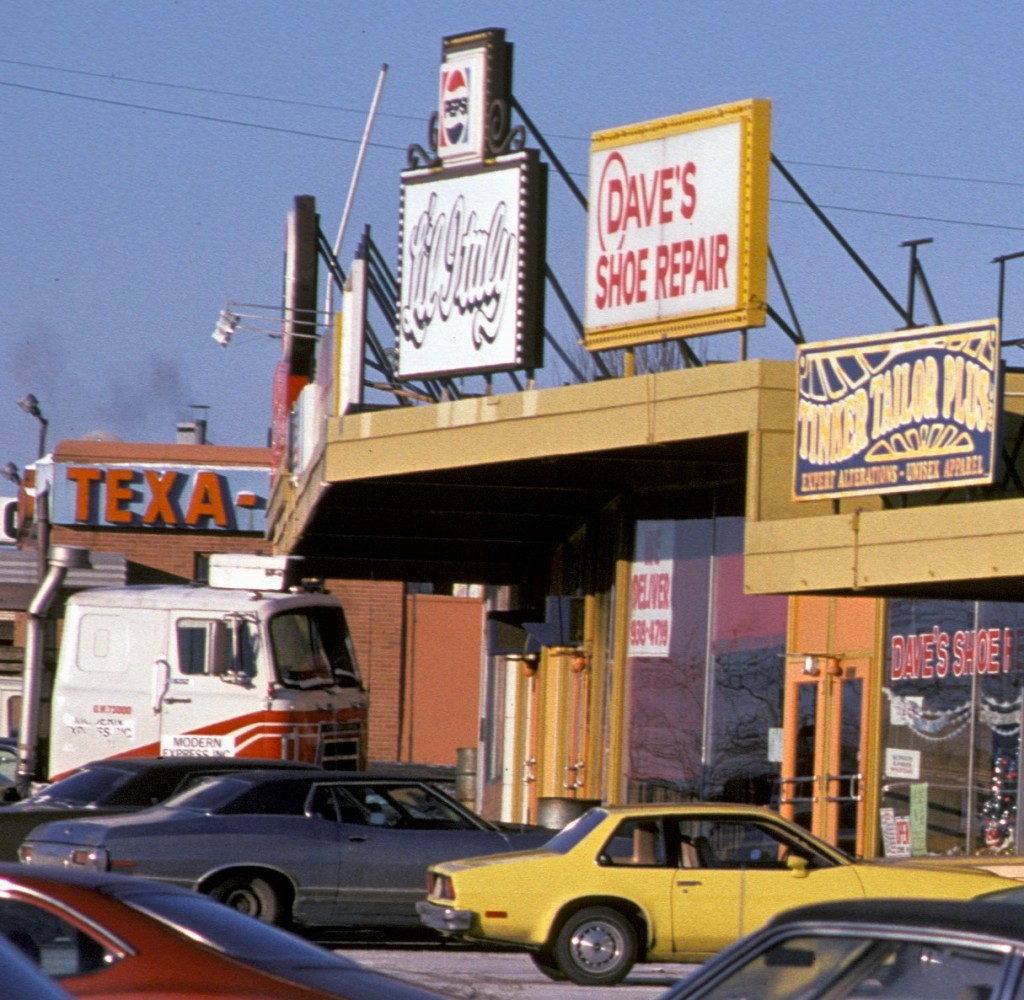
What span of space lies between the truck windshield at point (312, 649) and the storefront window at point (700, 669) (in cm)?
323

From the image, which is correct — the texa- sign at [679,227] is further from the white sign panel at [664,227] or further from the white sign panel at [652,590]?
the white sign panel at [652,590]

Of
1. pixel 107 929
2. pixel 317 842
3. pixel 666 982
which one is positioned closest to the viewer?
pixel 107 929

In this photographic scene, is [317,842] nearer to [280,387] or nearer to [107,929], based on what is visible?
[107,929]

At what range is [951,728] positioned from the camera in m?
19.1

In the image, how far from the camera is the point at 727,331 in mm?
19578

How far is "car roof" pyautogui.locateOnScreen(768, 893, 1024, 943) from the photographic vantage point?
17.6 ft

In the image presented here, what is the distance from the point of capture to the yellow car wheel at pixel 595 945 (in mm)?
14055

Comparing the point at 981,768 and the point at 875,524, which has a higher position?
the point at 875,524

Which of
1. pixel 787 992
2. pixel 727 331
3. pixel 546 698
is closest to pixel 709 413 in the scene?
pixel 727 331

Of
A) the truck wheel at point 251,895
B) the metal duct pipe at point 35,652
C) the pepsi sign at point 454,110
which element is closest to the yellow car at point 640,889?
the truck wheel at point 251,895

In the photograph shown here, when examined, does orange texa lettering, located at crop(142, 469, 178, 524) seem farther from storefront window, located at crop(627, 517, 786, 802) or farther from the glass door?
the glass door

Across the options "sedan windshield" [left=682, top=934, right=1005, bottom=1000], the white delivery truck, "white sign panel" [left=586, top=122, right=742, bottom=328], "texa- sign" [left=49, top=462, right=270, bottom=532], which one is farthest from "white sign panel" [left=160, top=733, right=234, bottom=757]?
"texa- sign" [left=49, top=462, right=270, bottom=532]

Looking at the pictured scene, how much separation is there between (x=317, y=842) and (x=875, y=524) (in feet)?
15.3

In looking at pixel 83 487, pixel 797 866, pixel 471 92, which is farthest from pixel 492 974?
pixel 83 487
